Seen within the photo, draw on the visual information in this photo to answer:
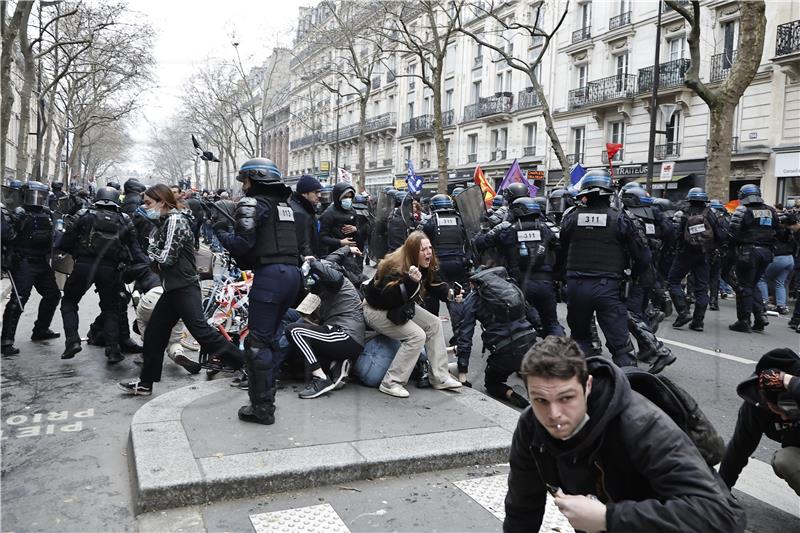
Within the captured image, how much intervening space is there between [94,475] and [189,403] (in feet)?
3.45

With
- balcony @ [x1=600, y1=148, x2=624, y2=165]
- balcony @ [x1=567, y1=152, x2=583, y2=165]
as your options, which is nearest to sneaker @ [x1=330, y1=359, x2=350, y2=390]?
balcony @ [x1=600, y1=148, x2=624, y2=165]

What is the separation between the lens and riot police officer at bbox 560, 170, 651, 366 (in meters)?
5.76

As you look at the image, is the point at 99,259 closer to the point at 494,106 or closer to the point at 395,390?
the point at 395,390

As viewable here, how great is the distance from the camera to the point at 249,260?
15.0ft

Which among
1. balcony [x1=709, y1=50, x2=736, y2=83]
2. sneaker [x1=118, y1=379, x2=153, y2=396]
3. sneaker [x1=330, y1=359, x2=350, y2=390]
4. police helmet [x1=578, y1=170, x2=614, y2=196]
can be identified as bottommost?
sneaker [x1=118, y1=379, x2=153, y2=396]

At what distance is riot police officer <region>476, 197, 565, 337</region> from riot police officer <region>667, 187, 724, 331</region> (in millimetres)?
3467

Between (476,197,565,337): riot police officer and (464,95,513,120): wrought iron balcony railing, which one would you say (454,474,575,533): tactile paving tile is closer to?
(476,197,565,337): riot police officer

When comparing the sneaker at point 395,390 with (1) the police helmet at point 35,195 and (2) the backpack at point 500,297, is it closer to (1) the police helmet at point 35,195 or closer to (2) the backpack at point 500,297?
(2) the backpack at point 500,297

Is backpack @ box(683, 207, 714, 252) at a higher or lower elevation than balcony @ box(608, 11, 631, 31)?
lower

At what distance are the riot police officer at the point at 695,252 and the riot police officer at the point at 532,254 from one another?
11.4ft

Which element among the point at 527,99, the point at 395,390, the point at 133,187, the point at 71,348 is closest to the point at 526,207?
the point at 395,390

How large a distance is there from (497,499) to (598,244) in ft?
9.30

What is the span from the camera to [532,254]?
677cm

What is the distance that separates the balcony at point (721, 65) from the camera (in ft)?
77.5
